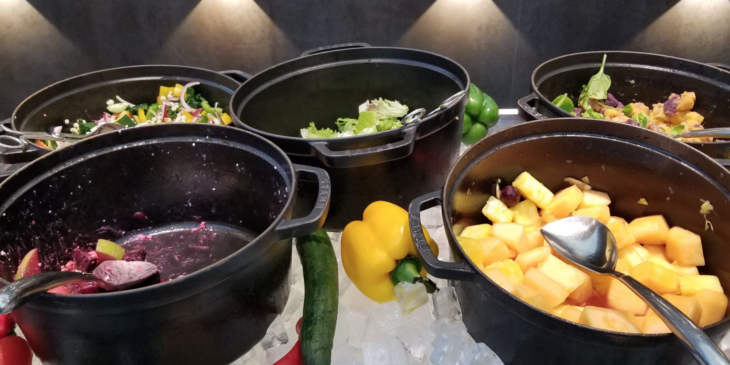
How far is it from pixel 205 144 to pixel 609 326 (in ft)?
3.45

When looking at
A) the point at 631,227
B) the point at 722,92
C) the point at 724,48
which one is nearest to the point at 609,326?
the point at 631,227

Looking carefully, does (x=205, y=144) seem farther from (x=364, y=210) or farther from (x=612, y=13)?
(x=612, y=13)

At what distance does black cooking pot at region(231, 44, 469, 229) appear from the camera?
3.81 ft

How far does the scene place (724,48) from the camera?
7.68ft

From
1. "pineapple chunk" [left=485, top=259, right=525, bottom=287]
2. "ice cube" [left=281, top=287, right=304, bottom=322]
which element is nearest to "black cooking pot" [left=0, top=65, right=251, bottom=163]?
"ice cube" [left=281, top=287, right=304, bottom=322]

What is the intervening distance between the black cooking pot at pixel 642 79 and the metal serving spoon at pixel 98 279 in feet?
3.89

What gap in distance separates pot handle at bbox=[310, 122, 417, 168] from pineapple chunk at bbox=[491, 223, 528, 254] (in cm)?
31

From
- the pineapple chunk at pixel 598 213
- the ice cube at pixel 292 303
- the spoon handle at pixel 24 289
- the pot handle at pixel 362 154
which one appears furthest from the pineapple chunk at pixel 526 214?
the spoon handle at pixel 24 289

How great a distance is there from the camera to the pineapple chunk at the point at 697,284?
97 cm

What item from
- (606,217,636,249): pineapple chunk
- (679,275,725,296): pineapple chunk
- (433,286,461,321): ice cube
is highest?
(606,217,636,249): pineapple chunk

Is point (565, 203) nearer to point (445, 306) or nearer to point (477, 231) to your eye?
point (477, 231)

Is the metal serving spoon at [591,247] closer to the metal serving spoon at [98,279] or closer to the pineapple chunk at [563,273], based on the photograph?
the pineapple chunk at [563,273]

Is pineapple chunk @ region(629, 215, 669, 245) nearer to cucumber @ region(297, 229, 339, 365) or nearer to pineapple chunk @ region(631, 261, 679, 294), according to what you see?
pineapple chunk @ region(631, 261, 679, 294)

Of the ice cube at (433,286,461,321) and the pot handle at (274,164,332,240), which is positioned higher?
the pot handle at (274,164,332,240)
